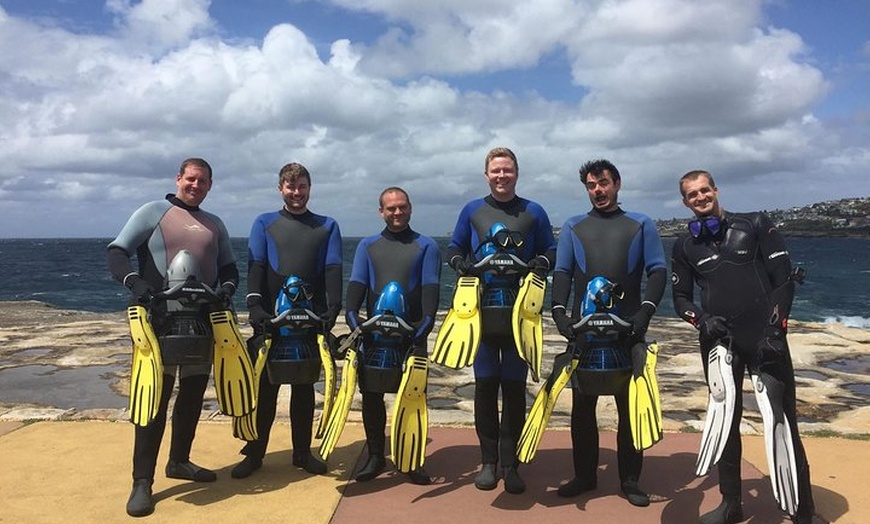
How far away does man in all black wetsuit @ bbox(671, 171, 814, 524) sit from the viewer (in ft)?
10.8

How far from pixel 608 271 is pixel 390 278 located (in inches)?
55.8

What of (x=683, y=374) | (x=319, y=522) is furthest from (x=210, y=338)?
(x=683, y=374)

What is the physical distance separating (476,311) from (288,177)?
62.4 inches

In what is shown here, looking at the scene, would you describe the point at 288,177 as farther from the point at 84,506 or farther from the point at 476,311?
the point at 84,506

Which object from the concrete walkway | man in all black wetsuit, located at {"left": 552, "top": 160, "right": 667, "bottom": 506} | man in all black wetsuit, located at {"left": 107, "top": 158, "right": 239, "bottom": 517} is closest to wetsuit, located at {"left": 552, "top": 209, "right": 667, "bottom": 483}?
man in all black wetsuit, located at {"left": 552, "top": 160, "right": 667, "bottom": 506}

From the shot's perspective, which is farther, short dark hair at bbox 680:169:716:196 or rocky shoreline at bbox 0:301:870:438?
rocky shoreline at bbox 0:301:870:438

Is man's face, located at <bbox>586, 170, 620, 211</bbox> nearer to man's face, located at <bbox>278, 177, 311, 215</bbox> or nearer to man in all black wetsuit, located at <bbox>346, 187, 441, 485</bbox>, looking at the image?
man in all black wetsuit, located at <bbox>346, 187, 441, 485</bbox>

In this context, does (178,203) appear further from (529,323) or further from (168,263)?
(529,323)

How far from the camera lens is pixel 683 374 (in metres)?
8.20

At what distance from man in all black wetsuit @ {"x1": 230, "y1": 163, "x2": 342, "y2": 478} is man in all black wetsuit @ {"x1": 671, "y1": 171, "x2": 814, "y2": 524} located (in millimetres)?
2301

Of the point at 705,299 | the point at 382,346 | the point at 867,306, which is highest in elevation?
the point at 705,299

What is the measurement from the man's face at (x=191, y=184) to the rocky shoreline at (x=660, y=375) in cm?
242

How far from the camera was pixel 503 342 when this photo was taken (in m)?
3.98

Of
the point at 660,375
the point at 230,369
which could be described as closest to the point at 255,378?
the point at 230,369
